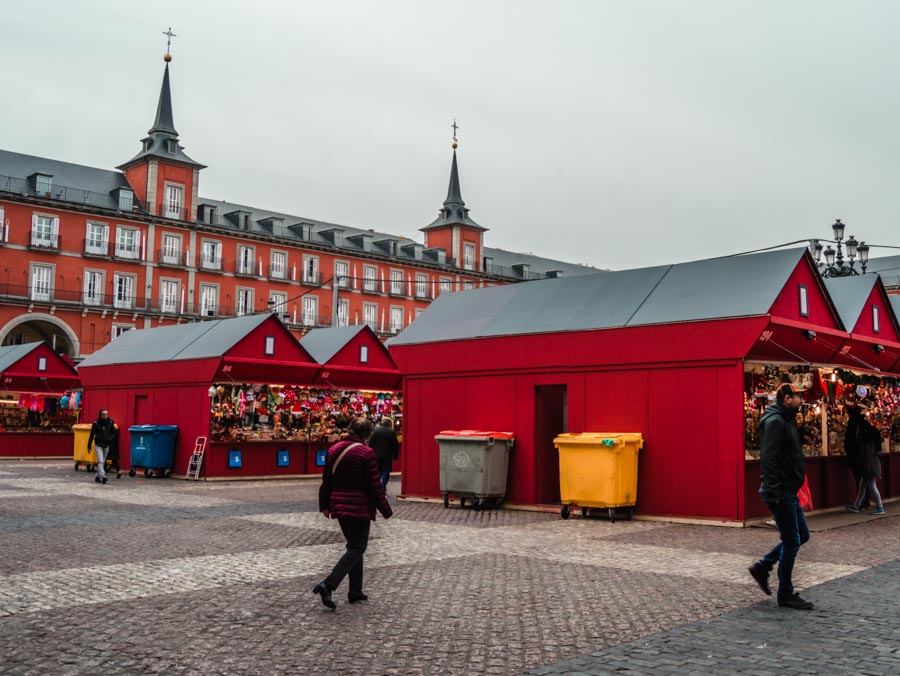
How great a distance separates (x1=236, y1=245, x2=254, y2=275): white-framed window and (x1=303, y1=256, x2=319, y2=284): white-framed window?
4.71 m

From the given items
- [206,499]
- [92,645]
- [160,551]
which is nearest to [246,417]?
[206,499]

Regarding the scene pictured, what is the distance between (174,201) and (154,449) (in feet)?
157

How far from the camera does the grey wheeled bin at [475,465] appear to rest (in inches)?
645

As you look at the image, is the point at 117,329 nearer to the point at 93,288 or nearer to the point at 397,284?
the point at 93,288

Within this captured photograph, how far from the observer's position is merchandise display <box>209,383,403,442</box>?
23.9m

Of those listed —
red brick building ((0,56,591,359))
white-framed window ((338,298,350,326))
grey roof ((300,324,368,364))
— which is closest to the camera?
grey roof ((300,324,368,364))

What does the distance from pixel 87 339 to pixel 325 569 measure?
57.8 meters

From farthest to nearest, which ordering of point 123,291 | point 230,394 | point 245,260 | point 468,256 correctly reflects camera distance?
1. point 468,256
2. point 245,260
3. point 123,291
4. point 230,394

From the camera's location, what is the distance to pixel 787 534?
318 inches

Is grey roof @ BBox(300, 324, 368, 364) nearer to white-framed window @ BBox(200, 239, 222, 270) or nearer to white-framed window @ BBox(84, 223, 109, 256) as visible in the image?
white-framed window @ BBox(84, 223, 109, 256)

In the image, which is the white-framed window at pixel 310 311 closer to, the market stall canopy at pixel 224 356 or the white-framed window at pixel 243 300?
the white-framed window at pixel 243 300

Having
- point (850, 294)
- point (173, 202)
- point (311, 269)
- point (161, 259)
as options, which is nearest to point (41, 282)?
point (161, 259)

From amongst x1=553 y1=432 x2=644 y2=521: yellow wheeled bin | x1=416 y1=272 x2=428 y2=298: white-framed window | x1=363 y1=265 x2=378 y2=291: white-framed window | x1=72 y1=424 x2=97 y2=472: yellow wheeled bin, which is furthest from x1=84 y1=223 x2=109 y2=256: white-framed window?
x1=553 y1=432 x2=644 y2=521: yellow wheeled bin

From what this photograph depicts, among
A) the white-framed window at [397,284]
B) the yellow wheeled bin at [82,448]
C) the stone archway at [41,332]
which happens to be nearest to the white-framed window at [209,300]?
the stone archway at [41,332]
